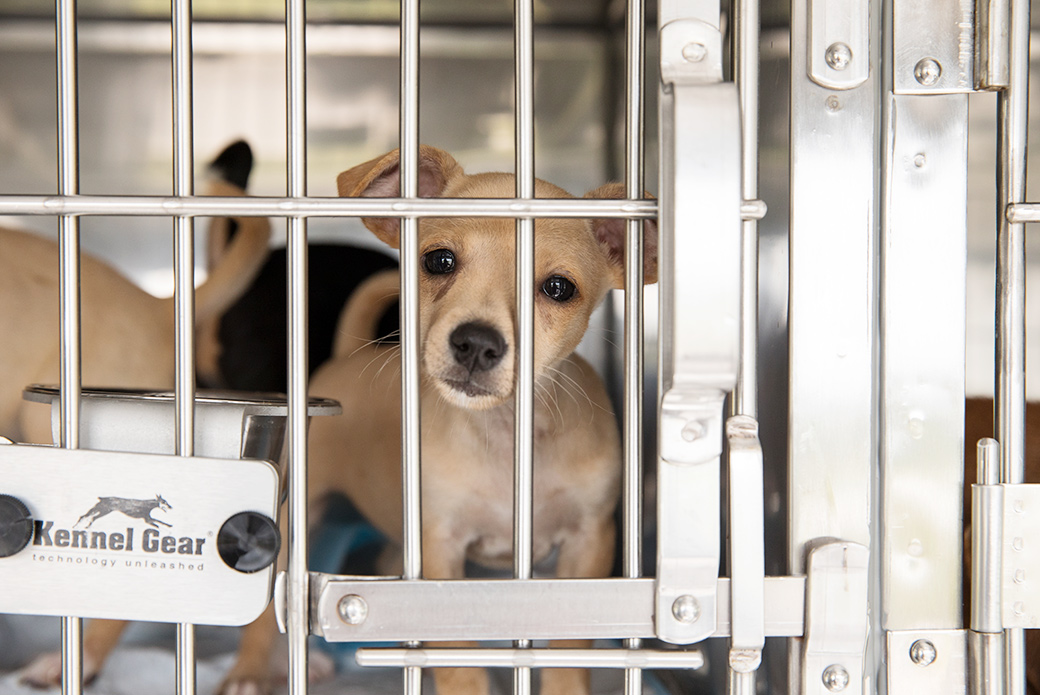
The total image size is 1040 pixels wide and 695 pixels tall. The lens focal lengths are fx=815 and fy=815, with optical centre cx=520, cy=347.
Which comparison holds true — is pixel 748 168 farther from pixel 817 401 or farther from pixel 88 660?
pixel 88 660

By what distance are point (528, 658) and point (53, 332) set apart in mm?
1241

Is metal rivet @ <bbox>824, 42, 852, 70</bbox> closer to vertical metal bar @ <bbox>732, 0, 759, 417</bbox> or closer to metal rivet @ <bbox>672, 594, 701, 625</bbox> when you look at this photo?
vertical metal bar @ <bbox>732, 0, 759, 417</bbox>

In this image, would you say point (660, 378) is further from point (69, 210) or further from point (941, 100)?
point (69, 210)

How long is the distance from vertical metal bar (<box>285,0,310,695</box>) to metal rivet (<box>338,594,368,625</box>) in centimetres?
4

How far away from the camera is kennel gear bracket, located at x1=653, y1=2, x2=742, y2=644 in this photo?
63cm

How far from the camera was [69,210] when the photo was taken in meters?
0.74

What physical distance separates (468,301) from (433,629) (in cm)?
59

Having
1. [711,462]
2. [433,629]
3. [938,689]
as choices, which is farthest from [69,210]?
[938,689]

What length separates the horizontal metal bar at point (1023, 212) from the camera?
70cm

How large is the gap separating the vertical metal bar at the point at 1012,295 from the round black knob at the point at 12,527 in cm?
87

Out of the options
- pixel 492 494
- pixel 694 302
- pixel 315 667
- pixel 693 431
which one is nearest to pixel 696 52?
pixel 694 302

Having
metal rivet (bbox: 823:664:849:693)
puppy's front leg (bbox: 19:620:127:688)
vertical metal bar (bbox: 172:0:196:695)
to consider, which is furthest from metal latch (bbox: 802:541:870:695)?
puppy's front leg (bbox: 19:620:127:688)

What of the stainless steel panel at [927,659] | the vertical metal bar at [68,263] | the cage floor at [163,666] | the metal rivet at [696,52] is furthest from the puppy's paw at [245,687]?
the metal rivet at [696,52]

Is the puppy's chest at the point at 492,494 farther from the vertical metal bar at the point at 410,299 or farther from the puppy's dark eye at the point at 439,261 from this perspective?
the vertical metal bar at the point at 410,299
